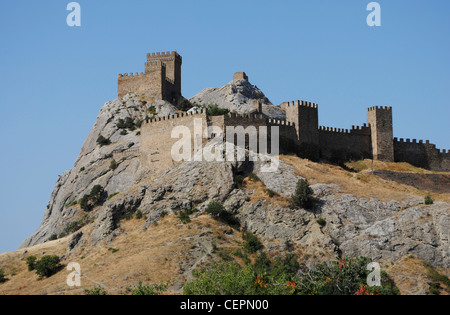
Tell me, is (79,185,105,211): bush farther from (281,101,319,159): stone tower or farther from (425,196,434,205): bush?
(425,196,434,205): bush

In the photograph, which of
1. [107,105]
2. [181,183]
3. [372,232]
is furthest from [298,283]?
[107,105]

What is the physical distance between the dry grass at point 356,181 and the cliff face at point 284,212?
26cm

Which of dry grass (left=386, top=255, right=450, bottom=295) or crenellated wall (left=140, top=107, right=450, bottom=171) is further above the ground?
crenellated wall (left=140, top=107, right=450, bottom=171)

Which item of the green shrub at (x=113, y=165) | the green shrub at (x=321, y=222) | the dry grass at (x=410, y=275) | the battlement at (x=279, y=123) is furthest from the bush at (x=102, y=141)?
the dry grass at (x=410, y=275)

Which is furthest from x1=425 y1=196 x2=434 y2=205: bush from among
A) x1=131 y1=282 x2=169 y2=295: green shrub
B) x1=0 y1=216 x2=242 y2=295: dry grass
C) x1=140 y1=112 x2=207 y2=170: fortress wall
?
x1=131 y1=282 x2=169 y2=295: green shrub

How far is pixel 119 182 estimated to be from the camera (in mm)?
77375

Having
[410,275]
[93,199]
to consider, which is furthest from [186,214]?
[410,275]

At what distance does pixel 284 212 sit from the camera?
6291cm

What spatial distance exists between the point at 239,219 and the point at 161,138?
14552 mm

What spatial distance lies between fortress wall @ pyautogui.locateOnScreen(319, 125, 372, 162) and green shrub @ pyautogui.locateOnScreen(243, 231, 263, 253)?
1948cm

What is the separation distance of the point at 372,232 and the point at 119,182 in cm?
2992

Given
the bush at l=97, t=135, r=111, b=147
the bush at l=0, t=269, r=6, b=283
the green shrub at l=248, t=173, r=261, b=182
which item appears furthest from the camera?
the bush at l=97, t=135, r=111, b=147

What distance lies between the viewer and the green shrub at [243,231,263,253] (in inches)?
2356
